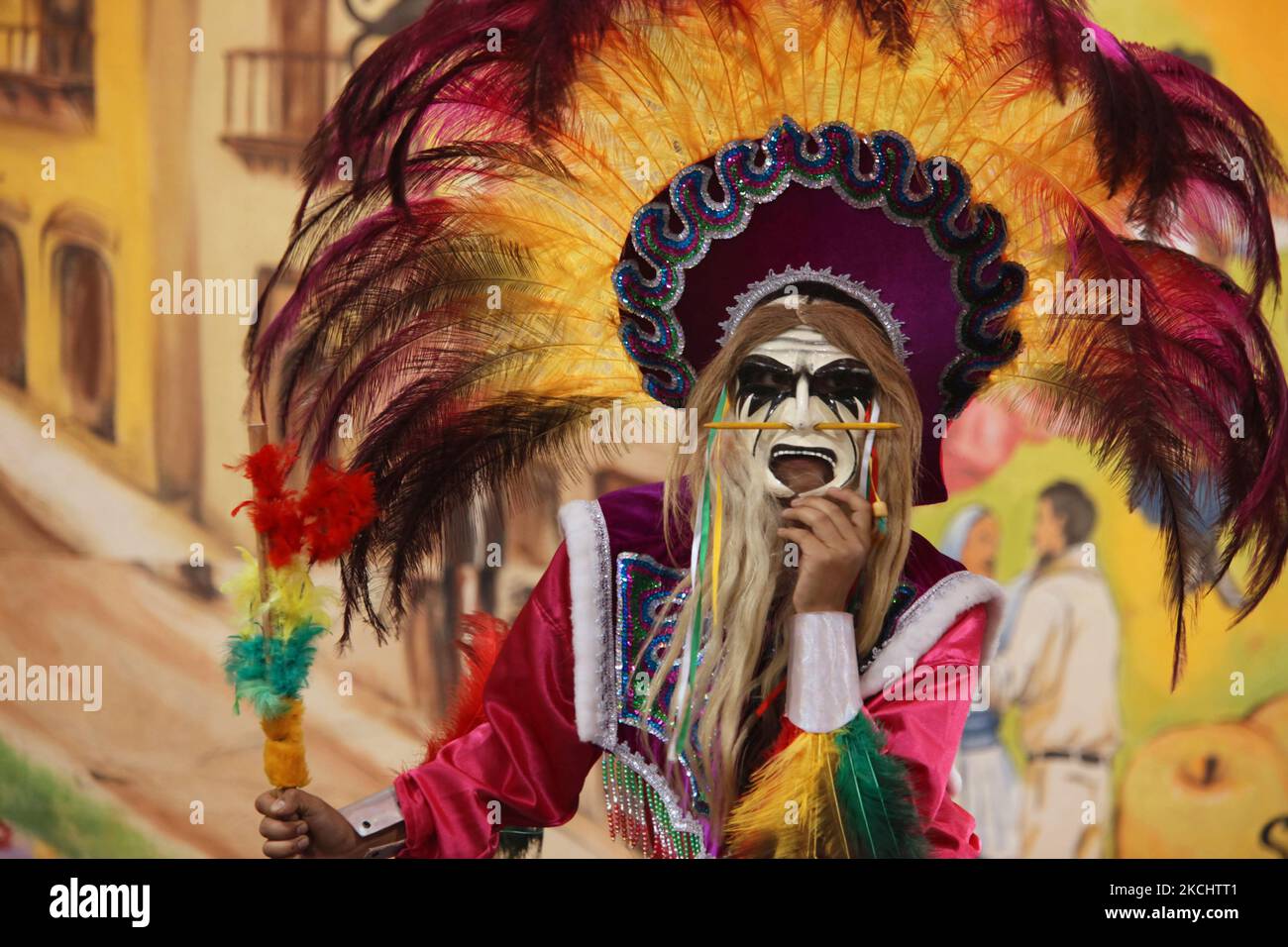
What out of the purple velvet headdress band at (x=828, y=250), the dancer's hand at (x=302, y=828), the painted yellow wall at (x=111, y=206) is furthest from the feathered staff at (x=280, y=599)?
the painted yellow wall at (x=111, y=206)

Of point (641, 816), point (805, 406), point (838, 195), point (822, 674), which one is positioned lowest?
point (641, 816)

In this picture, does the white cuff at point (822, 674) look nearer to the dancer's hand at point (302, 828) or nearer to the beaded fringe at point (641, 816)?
the beaded fringe at point (641, 816)

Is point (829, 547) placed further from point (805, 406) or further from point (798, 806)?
point (798, 806)

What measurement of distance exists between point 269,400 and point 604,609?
91 centimetres

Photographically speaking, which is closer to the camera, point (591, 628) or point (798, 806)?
point (798, 806)

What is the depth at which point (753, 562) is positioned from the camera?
2906 mm

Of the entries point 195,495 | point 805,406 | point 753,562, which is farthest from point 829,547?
point 195,495

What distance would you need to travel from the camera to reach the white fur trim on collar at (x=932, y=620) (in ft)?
9.40

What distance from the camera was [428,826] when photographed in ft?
9.35

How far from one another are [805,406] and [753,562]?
31 centimetres

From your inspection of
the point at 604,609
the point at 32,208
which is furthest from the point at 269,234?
the point at 604,609

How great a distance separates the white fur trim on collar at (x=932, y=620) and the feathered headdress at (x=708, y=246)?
209 millimetres

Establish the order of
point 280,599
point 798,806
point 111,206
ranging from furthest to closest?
1. point 111,206
2. point 798,806
3. point 280,599
